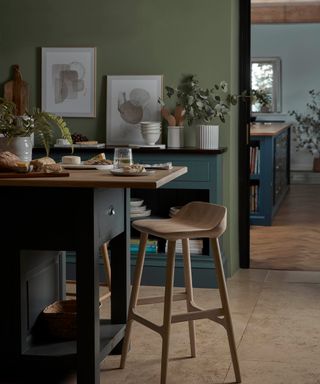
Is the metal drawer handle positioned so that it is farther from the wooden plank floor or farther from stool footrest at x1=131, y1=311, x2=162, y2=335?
the wooden plank floor

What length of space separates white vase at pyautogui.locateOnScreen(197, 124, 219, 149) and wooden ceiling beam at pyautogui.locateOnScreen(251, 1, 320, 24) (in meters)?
8.34

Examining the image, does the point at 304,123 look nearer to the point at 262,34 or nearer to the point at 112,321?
the point at 262,34

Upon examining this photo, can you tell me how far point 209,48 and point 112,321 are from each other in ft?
8.62

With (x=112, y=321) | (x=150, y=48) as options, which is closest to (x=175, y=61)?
(x=150, y=48)

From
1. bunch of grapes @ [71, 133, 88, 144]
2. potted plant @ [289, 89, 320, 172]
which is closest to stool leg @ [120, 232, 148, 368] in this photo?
bunch of grapes @ [71, 133, 88, 144]

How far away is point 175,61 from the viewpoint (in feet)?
20.4

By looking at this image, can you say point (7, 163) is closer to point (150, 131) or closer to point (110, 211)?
point (110, 211)

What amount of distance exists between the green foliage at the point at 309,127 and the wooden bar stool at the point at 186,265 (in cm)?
995

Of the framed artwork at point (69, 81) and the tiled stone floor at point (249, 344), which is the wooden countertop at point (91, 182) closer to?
the tiled stone floor at point (249, 344)

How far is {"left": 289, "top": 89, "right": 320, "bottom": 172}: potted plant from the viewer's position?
13.8m

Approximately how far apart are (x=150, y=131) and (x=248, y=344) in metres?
2.12

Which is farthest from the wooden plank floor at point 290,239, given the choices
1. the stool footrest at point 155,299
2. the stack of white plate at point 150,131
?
the stool footrest at point 155,299

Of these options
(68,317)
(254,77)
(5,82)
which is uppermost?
(254,77)

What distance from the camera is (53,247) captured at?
3.54 m
